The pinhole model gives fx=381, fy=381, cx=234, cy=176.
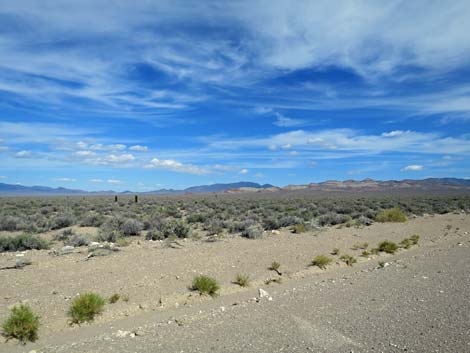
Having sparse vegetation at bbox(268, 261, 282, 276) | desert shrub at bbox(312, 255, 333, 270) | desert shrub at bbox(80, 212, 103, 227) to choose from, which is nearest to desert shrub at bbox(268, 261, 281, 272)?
sparse vegetation at bbox(268, 261, 282, 276)

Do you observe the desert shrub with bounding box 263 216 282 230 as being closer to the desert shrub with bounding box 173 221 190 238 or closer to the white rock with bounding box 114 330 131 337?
the desert shrub with bounding box 173 221 190 238

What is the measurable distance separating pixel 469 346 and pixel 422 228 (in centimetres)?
2060

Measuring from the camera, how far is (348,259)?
1477 centimetres

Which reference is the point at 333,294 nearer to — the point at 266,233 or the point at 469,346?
the point at 469,346

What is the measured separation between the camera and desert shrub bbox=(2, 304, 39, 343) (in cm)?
731

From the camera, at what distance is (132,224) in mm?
20844

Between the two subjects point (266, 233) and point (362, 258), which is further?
point (266, 233)

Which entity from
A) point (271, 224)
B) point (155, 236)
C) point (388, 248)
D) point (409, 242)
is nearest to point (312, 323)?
point (388, 248)

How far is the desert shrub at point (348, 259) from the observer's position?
47.4ft

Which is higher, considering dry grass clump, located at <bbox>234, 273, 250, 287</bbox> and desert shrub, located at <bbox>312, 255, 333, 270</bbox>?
desert shrub, located at <bbox>312, 255, 333, 270</bbox>

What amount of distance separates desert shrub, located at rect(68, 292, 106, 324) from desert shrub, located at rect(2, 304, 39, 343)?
881 millimetres

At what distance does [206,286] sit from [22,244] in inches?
379

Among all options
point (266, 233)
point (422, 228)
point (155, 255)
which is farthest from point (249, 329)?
point (422, 228)

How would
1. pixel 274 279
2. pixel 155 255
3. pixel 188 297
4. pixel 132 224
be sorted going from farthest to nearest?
pixel 132 224, pixel 155 255, pixel 274 279, pixel 188 297
